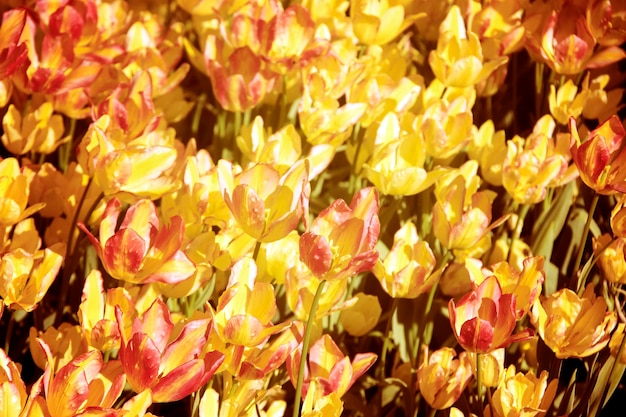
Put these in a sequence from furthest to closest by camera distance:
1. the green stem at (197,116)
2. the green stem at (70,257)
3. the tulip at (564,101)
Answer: the green stem at (197,116) → the tulip at (564,101) → the green stem at (70,257)

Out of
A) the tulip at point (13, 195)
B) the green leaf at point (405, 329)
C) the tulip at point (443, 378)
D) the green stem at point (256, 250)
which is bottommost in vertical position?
the green leaf at point (405, 329)

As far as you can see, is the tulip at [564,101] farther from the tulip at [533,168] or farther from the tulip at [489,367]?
the tulip at [489,367]

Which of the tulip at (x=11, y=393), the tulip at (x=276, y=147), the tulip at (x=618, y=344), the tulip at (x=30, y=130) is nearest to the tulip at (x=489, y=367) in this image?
the tulip at (x=618, y=344)

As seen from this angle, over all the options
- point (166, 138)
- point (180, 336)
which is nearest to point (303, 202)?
point (180, 336)

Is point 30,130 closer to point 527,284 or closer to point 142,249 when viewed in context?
point 142,249

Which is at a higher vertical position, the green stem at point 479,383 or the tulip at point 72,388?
the tulip at point 72,388

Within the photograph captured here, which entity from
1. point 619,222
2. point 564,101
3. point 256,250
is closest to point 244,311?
point 256,250

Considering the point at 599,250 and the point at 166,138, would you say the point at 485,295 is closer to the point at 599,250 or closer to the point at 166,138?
the point at 599,250
